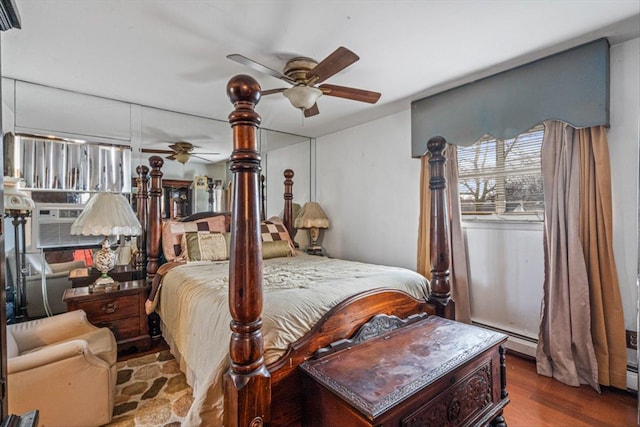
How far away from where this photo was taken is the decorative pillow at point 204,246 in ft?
9.12

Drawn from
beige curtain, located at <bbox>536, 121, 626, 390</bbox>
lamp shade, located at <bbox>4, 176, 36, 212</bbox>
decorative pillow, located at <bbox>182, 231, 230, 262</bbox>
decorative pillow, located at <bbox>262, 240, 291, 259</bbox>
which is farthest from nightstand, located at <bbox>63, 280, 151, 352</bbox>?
beige curtain, located at <bbox>536, 121, 626, 390</bbox>

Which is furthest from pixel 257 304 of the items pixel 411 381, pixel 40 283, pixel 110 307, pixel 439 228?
pixel 40 283

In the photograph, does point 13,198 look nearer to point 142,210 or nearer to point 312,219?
point 142,210

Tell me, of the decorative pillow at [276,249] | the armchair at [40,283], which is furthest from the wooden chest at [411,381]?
the armchair at [40,283]

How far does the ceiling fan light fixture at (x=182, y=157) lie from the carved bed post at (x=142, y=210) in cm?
39

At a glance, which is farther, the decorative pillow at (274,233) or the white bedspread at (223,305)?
the decorative pillow at (274,233)

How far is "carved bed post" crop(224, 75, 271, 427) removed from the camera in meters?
1.16

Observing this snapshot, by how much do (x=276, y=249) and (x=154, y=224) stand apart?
1.20 meters

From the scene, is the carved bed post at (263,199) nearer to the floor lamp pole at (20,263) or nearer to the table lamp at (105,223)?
the table lamp at (105,223)

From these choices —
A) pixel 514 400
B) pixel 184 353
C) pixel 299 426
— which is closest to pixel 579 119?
pixel 514 400

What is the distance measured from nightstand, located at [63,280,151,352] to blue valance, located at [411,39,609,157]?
3074 mm

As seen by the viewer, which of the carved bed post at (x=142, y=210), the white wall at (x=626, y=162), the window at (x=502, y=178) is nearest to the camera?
the white wall at (x=626, y=162)

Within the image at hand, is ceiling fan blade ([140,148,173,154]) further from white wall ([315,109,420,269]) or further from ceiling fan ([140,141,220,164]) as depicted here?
white wall ([315,109,420,269])

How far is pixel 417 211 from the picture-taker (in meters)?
3.34
